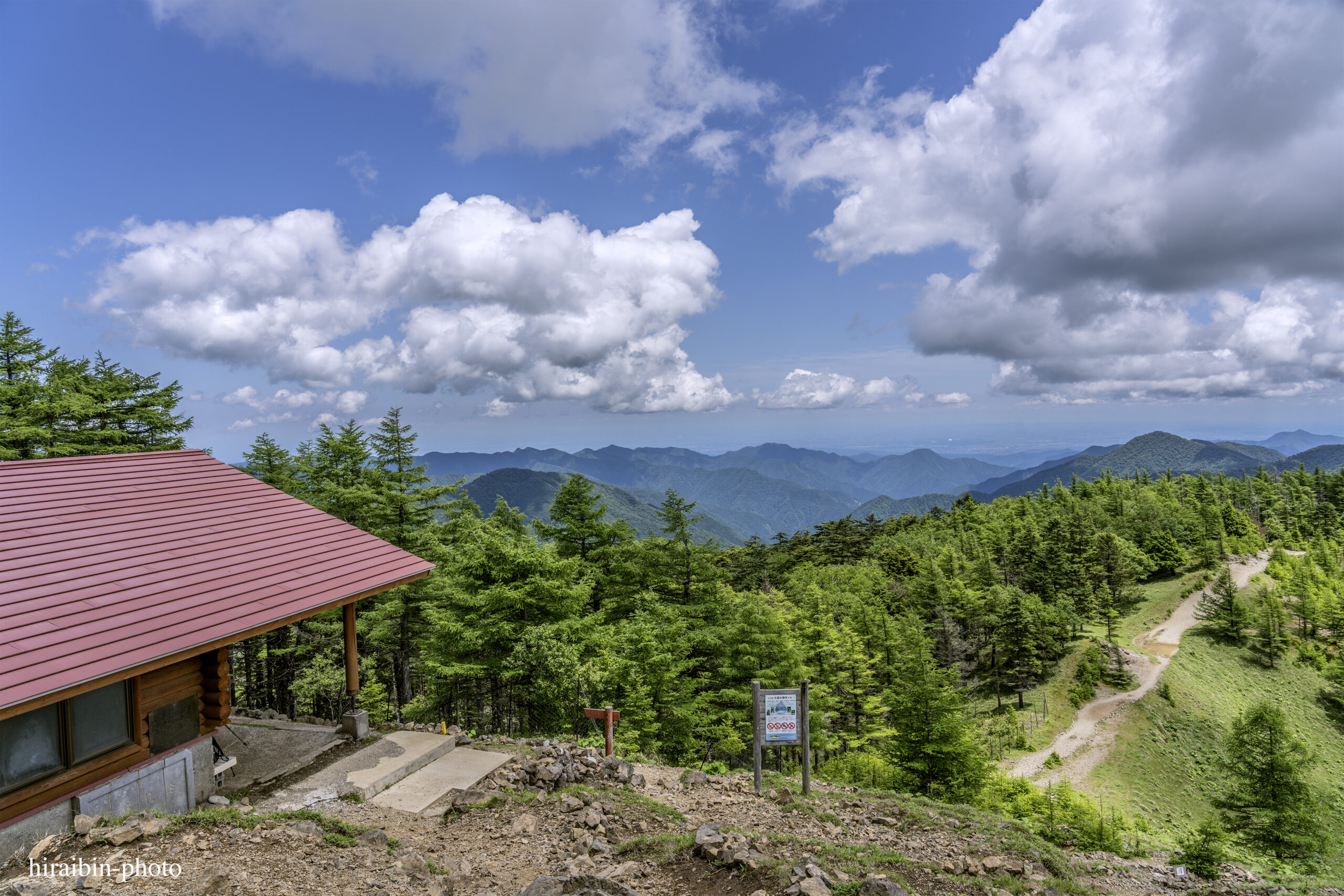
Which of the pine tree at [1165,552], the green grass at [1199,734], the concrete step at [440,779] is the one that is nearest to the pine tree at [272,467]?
the concrete step at [440,779]

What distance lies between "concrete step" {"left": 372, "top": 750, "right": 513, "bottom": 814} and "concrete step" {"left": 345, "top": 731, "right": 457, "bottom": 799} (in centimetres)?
10

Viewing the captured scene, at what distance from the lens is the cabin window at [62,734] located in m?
6.83

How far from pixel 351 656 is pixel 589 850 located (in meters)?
6.72

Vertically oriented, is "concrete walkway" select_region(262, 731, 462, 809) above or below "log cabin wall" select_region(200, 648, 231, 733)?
below

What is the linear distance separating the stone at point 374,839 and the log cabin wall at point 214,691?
146 inches

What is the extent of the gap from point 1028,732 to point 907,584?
20058mm

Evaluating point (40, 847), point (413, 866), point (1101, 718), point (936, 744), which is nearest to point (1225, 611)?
point (1101, 718)

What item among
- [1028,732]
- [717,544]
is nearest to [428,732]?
[717,544]

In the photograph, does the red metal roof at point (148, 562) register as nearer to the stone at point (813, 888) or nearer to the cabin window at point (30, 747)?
the cabin window at point (30, 747)

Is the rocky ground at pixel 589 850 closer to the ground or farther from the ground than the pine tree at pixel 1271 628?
farther from the ground

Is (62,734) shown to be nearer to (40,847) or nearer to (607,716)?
(40,847)

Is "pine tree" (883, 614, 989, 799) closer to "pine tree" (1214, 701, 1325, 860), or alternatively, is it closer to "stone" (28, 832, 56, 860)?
"pine tree" (1214, 701, 1325, 860)

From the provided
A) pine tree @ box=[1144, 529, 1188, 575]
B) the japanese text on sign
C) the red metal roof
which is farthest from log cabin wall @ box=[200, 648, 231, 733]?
pine tree @ box=[1144, 529, 1188, 575]

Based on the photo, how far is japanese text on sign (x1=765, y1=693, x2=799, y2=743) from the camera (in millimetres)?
10039
